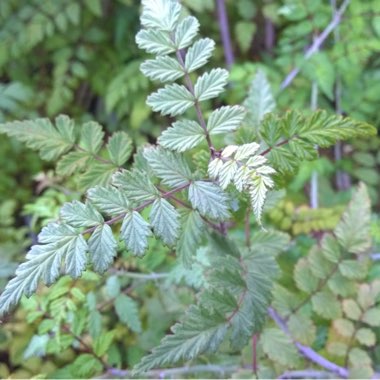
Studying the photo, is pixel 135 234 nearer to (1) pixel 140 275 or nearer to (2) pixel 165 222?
(2) pixel 165 222

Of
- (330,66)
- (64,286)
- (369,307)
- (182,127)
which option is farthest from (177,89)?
(330,66)

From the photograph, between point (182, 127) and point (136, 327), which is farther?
point (136, 327)

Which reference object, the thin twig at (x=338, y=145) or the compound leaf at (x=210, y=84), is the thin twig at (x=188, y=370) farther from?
the thin twig at (x=338, y=145)

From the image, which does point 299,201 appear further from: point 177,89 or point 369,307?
point 177,89

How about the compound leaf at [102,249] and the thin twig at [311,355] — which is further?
the thin twig at [311,355]

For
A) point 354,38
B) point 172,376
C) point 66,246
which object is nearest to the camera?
point 66,246

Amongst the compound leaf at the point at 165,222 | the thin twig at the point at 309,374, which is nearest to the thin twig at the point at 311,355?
the thin twig at the point at 309,374

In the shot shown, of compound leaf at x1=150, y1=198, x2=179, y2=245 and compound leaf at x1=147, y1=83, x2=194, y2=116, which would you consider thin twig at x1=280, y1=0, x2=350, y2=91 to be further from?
compound leaf at x1=150, y1=198, x2=179, y2=245
